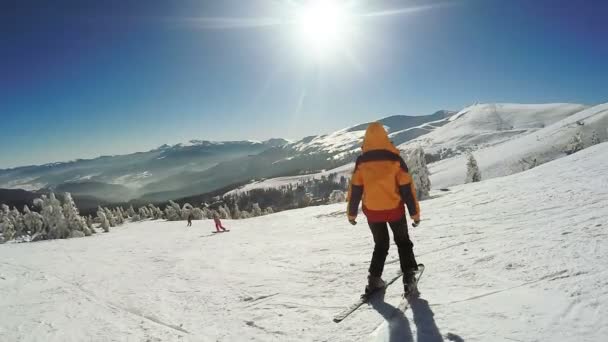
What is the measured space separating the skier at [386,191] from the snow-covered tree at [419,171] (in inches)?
1170

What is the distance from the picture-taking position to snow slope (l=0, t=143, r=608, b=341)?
4.15m

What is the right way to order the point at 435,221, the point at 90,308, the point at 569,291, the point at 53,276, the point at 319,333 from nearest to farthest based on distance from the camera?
the point at 569,291 → the point at 319,333 → the point at 90,308 → the point at 53,276 → the point at 435,221

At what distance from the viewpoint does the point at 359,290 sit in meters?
6.28

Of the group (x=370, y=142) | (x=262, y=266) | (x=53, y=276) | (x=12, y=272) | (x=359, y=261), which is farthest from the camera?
(x=12, y=272)

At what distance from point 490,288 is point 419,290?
1048 mm

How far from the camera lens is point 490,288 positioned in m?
4.99

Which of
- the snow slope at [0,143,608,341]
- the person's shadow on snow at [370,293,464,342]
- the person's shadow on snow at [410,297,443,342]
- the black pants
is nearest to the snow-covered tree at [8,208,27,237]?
the snow slope at [0,143,608,341]

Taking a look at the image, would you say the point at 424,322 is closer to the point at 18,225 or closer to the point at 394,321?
the point at 394,321

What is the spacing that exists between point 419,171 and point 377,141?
3473 centimetres

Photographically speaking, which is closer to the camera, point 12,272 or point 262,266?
point 262,266

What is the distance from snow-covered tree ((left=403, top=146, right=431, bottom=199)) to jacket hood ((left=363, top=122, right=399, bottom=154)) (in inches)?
1179

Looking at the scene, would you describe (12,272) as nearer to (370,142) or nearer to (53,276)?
(53,276)

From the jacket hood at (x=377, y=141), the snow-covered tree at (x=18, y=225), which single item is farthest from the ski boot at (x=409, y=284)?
the snow-covered tree at (x=18, y=225)

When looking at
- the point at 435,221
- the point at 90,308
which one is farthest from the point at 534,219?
the point at 90,308
